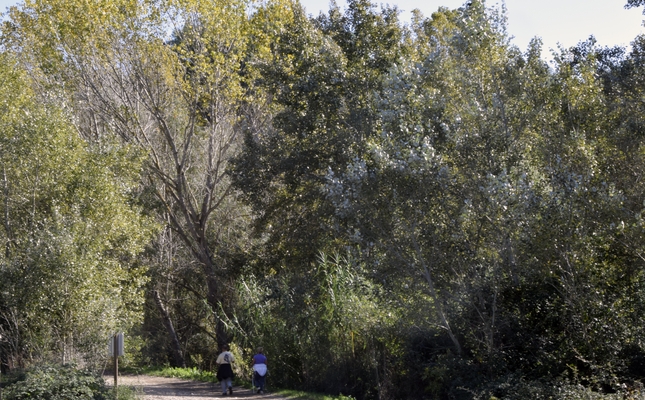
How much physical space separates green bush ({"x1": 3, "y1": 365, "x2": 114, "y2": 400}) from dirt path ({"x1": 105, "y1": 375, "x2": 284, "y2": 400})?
2.20 metres

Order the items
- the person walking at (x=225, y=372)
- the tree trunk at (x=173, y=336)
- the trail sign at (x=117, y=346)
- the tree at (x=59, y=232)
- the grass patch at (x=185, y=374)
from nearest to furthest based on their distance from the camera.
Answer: the trail sign at (x=117, y=346), the tree at (x=59, y=232), the person walking at (x=225, y=372), the grass patch at (x=185, y=374), the tree trunk at (x=173, y=336)

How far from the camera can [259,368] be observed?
1973 cm

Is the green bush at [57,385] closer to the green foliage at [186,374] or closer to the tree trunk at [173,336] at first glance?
the green foliage at [186,374]

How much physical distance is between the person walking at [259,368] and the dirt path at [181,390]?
0.32m

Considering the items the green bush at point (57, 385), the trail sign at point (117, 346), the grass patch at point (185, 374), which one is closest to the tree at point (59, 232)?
the green bush at point (57, 385)

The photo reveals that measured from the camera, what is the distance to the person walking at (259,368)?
19.8 m

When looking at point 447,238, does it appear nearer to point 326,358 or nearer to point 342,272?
point 342,272

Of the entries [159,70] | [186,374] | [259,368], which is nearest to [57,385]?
[259,368]

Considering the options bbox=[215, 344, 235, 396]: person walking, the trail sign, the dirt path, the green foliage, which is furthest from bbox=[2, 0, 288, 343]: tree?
the trail sign

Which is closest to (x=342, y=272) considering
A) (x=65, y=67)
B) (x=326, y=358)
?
(x=326, y=358)

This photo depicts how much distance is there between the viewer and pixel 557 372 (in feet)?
47.0

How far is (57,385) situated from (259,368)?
549cm

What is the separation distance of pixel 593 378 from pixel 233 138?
17.0 m

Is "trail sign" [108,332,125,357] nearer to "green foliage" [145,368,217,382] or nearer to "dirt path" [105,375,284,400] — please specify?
"dirt path" [105,375,284,400]
